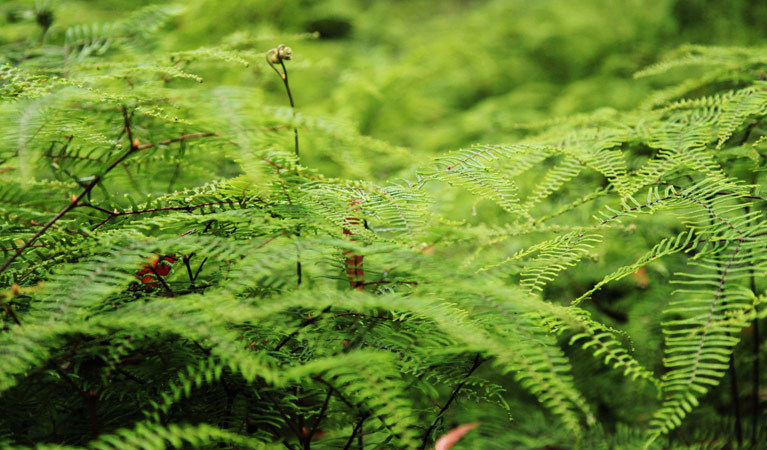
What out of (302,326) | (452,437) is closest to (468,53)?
(452,437)

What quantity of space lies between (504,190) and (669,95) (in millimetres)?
909

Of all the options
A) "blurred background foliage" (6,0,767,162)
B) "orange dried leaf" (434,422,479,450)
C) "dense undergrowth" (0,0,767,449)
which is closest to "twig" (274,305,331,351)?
"dense undergrowth" (0,0,767,449)

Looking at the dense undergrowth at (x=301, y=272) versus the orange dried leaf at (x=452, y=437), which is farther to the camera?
the orange dried leaf at (x=452, y=437)

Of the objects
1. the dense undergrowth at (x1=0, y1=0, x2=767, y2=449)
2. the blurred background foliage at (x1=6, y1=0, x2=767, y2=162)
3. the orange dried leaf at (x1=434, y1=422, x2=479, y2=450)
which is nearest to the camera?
the dense undergrowth at (x1=0, y1=0, x2=767, y2=449)

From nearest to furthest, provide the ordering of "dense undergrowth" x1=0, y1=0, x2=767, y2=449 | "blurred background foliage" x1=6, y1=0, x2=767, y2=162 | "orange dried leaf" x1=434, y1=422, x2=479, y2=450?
"dense undergrowth" x1=0, y1=0, x2=767, y2=449 → "orange dried leaf" x1=434, y1=422, x2=479, y2=450 → "blurred background foliage" x1=6, y1=0, x2=767, y2=162

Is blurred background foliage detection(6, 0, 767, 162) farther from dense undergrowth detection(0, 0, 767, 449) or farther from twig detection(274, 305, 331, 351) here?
twig detection(274, 305, 331, 351)

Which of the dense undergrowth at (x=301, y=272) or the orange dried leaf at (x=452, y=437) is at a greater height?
the dense undergrowth at (x=301, y=272)

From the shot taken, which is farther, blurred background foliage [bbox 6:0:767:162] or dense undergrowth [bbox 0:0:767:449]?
blurred background foliage [bbox 6:0:767:162]

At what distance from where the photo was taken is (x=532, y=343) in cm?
61

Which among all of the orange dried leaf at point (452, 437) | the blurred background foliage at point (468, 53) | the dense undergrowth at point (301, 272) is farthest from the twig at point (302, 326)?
the blurred background foliage at point (468, 53)

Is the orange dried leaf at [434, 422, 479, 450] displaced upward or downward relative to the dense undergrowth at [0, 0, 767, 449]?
downward

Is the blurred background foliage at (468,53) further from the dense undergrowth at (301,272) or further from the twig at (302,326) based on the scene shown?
the twig at (302,326)

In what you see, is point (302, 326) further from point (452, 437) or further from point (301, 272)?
point (452, 437)

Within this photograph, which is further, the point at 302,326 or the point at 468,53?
the point at 468,53
